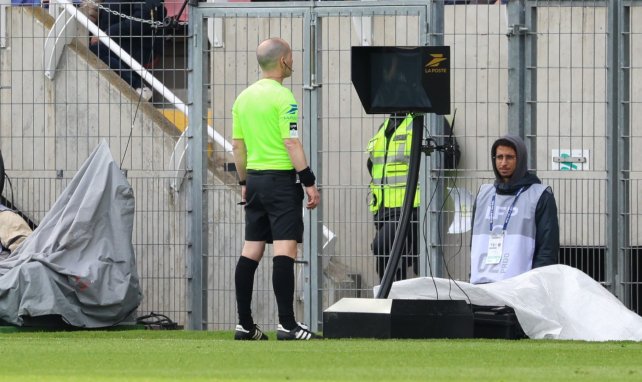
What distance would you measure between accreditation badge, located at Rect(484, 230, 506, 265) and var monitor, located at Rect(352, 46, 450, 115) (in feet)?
3.68

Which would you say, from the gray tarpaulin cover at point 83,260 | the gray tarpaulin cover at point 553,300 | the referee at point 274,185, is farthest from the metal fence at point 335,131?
the referee at point 274,185

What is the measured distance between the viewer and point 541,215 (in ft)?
35.3

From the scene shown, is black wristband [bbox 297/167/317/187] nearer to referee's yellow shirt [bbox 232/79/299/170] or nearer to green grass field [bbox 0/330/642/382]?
referee's yellow shirt [bbox 232/79/299/170]

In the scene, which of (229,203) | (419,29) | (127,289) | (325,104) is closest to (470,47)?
(419,29)

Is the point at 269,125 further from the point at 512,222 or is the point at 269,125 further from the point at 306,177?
the point at 512,222

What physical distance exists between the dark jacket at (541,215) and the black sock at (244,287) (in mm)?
1974

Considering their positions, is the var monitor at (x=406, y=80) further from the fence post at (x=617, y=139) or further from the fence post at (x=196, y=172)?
the fence post at (x=196, y=172)

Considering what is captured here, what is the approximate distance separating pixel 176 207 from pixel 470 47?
2734 mm

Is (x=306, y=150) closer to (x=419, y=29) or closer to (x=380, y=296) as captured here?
(x=419, y=29)

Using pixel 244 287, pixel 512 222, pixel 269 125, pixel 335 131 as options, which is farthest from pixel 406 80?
pixel 335 131

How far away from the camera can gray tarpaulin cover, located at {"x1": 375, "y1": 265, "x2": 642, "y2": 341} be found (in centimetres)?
1020

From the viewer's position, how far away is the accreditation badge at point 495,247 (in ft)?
35.5

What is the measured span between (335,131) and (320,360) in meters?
4.91

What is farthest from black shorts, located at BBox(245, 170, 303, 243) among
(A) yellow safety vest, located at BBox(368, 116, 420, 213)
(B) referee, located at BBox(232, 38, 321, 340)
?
(A) yellow safety vest, located at BBox(368, 116, 420, 213)
